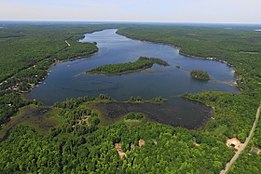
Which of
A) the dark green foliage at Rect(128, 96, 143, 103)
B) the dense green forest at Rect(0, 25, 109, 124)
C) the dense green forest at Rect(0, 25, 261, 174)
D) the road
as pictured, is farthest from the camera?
the dark green foliage at Rect(128, 96, 143, 103)

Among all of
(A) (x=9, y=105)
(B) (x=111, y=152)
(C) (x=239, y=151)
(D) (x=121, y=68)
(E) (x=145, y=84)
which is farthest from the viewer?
(D) (x=121, y=68)

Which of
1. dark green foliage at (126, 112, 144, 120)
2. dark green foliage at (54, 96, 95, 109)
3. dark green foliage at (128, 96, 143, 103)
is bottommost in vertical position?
dark green foliage at (128, 96, 143, 103)

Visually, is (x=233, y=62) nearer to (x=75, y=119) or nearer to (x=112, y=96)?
(x=112, y=96)

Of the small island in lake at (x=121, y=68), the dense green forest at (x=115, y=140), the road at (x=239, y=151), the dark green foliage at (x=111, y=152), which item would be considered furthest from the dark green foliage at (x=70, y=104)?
the road at (x=239, y=151)

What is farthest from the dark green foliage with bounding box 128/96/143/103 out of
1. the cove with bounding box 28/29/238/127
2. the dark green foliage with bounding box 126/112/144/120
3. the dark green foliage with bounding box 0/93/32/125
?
the dark green foliage with bounding box 0/93/32/125

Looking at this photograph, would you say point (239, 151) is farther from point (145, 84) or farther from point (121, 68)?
point (121, 68)

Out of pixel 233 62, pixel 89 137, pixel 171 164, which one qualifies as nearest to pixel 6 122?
pixel 89 137

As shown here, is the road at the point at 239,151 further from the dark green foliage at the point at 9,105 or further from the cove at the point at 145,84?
the dark green foliage at the point at 9,105

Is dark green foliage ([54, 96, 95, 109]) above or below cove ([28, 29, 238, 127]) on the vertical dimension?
above

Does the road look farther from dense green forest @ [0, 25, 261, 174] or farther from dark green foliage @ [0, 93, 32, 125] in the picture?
dark green foliage @ [0, 93, 32, 125]

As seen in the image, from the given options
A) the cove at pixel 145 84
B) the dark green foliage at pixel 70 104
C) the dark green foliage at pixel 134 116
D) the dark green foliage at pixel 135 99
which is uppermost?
the dark green foliage at pixel 134 116

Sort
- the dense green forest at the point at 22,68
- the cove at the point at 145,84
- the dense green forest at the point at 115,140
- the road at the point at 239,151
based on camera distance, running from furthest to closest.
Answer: the cove at the point at 145,84
the dense green forest at the point at 22,68
the road at the point at 239,151
the dense green forest at the point at 115,140

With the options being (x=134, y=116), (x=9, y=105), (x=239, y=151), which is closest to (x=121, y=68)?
(x=134, y=116)
